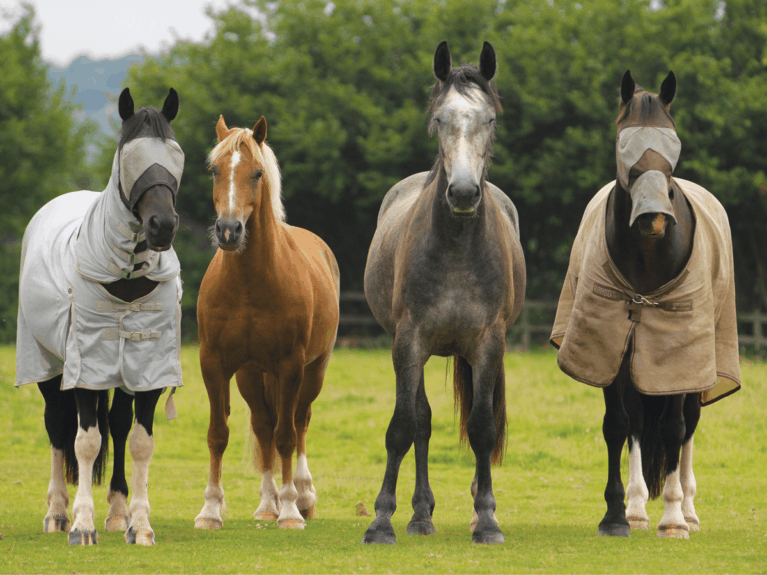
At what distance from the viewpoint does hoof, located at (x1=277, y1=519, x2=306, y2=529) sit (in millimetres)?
6637

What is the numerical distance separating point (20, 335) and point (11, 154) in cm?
2090

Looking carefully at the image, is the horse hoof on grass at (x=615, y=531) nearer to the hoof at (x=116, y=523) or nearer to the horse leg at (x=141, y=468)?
the horse leg at (x=141, y=468)

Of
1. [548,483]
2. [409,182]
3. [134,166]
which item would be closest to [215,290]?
[134,166]

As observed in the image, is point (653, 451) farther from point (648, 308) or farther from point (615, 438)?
point (648, 308)

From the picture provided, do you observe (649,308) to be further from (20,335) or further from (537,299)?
(537,299)

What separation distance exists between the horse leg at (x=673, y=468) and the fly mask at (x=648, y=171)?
53.7 inches

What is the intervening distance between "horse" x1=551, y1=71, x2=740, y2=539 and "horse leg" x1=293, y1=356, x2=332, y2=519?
232 centimetres

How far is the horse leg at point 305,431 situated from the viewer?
736 centimetres

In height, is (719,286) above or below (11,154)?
below

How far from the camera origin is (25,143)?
25.6 meters

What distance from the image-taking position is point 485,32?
20.7m

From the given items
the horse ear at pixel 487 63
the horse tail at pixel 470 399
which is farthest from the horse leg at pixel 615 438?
the horse ear at pixel 487 63

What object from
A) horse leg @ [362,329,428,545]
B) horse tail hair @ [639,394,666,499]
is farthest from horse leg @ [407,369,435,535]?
horse tail hair @ [639,394,666,499]

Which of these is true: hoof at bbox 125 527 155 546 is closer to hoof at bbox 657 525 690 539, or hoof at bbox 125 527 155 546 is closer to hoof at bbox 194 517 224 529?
hoof at bbox 194 517 224 529
